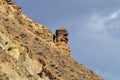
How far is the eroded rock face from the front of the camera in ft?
251

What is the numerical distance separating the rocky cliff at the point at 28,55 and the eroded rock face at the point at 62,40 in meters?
1.53

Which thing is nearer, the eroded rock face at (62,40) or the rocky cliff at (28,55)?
the rocky cliff at (28,55)

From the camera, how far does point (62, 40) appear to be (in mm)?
78562

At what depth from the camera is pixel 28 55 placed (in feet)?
164

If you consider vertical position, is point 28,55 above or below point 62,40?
below

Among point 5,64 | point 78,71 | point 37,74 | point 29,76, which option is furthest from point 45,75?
point 78,71

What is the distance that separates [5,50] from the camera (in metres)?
46.9

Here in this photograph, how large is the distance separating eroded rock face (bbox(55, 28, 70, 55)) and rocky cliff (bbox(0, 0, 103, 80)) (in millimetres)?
1531

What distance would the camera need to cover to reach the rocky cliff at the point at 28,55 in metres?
44.5

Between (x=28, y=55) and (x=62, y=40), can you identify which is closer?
(x=28, y=55)

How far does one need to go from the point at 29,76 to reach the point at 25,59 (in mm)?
3346

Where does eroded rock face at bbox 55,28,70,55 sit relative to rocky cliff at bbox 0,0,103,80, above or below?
above

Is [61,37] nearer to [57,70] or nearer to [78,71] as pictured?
[78,71]

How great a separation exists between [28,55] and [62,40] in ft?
94.3
